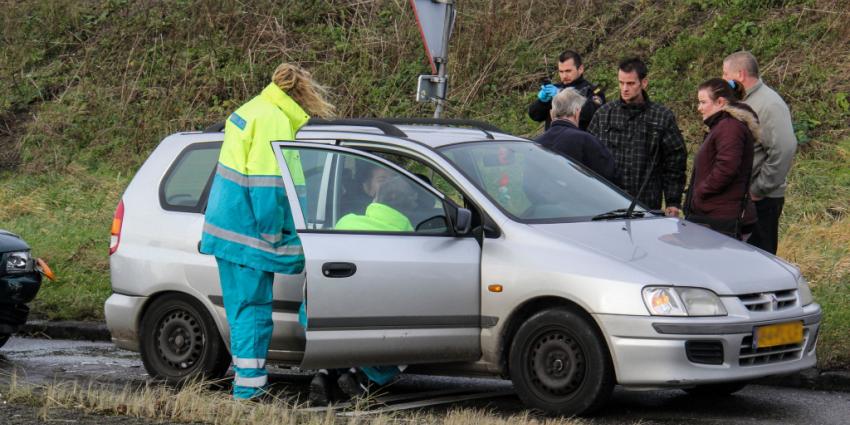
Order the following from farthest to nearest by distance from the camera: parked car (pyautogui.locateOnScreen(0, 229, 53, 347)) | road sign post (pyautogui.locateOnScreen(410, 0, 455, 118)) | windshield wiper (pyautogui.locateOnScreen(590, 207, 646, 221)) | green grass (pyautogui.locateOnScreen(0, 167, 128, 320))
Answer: green grass (pyautogui.locateOnScreen(0, 167, 128, 320)), road sign post (pyautogui.locateOnScreen(410, 0, 455, 118)), parked car (pyautogui.locateOnScreen(0, 229, 53, 347)), windshield wiper (pyautogui.locateOnScreen(590, 207, 646, 221))

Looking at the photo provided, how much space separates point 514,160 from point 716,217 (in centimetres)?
160

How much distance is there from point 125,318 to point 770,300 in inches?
152

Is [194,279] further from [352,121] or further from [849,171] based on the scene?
[849,171]

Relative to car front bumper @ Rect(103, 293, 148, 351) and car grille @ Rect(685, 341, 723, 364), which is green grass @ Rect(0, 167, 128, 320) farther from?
car grille @ Rect(685, 341, 723, 364)

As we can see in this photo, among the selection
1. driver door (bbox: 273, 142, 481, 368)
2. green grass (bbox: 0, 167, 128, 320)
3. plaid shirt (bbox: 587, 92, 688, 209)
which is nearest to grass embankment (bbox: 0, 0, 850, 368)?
green grass (bbox: 0, 167, 128, 320)

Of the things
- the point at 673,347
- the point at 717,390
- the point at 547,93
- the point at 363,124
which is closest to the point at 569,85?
the point at 547,93

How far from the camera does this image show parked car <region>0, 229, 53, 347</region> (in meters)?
9.42

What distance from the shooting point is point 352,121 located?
8.29 meters

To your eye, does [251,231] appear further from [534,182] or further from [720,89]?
[720,89]

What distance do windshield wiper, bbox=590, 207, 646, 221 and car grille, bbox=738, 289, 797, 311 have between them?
1042 mm

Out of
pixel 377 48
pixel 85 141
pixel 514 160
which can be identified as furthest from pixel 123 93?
pixel 514 160

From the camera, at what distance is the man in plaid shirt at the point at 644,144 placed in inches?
377

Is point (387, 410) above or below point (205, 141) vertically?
below

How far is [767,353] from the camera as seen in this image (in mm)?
7090
